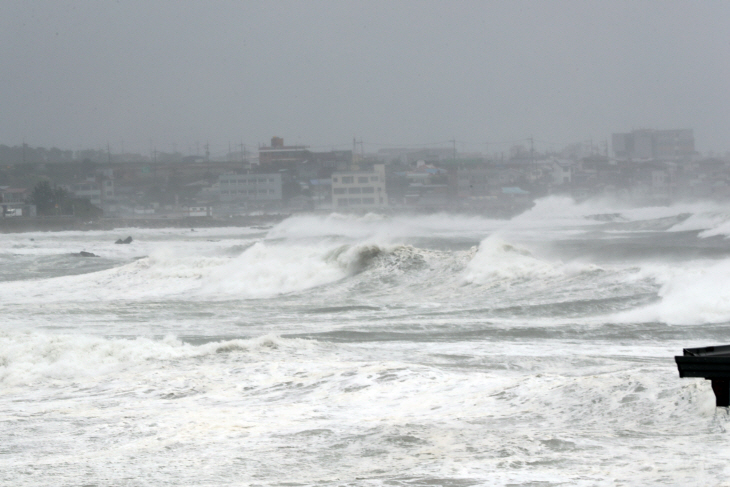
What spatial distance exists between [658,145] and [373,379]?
451 feet

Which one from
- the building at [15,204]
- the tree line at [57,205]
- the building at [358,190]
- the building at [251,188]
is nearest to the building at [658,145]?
the building at [358,190]

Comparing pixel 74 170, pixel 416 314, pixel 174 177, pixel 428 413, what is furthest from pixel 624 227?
pixel 74 170

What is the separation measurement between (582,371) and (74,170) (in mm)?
115809

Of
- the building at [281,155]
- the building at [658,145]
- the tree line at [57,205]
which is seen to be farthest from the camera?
the building at [658,145]

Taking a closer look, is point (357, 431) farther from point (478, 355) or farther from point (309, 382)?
point (478, 355)

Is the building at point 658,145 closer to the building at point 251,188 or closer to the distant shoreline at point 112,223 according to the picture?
the building at point 251,188

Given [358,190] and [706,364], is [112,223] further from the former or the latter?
[706,364]

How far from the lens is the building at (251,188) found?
101 metres

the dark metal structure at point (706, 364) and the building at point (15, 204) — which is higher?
the building at point (15, 204)

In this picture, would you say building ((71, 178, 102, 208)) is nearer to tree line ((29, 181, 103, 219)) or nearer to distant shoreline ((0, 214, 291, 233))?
tree line ((29, 181, 103, 219))

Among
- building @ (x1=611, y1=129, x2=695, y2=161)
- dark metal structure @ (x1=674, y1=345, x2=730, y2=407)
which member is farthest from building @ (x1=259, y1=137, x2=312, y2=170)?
dark metal structure @ (x1=674, y1=345, x2=730, y2=407)

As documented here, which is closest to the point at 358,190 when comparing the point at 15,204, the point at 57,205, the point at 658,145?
the point at 57,205

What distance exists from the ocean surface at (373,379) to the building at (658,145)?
11519 centimetres

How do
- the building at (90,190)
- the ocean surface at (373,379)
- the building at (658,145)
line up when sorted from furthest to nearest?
the building at (658,145) → the building at (90,190) → the ocean surface at (373,379)
